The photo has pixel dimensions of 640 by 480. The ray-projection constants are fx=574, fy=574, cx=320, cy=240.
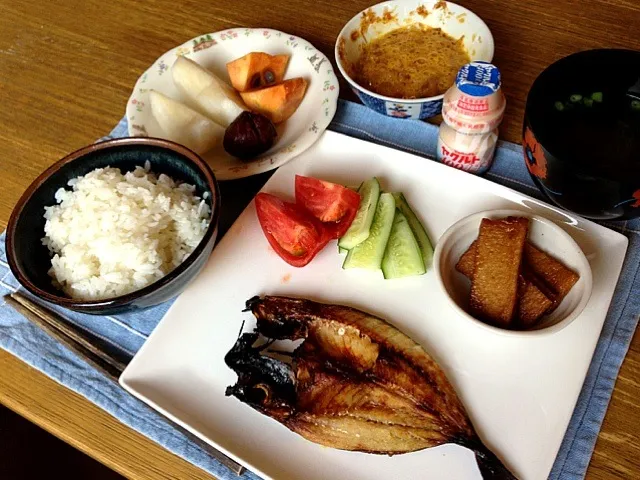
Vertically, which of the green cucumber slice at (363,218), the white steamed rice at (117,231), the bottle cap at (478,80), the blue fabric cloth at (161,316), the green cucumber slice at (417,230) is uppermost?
the bottle cap at (478,80)

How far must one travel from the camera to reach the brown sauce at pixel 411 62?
135 cm

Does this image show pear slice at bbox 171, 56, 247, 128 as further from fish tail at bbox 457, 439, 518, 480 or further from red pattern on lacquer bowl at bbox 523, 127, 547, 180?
fish tail at bbox 457, 439, 518, 480

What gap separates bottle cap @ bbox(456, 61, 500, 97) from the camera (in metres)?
1.10

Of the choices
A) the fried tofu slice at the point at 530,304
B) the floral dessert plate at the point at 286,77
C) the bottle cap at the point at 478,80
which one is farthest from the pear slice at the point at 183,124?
the fried tofu slice at the point at 530,304

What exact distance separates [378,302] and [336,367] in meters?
0.17

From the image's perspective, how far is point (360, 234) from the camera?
3.70 ft

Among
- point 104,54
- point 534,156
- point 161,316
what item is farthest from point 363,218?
point 104,54

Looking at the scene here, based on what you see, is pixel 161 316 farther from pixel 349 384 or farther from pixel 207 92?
pixel 207 92

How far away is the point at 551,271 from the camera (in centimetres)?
101

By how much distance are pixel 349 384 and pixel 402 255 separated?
0.93 ft

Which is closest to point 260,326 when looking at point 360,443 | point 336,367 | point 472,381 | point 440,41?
point 336,367

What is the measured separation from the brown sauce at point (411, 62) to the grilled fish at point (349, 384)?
0.60 meters

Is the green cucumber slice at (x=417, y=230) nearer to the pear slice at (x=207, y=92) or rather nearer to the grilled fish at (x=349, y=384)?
the grilled fish at (x=349, y=384)

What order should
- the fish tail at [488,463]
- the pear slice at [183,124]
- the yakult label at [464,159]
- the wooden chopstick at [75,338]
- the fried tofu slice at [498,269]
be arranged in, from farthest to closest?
the pear slice at [183,124], the yakult label at [464,159], the wooden chopstick at [75,338], the fried tofu slice at [498,269], the fish tail at [488,463]
